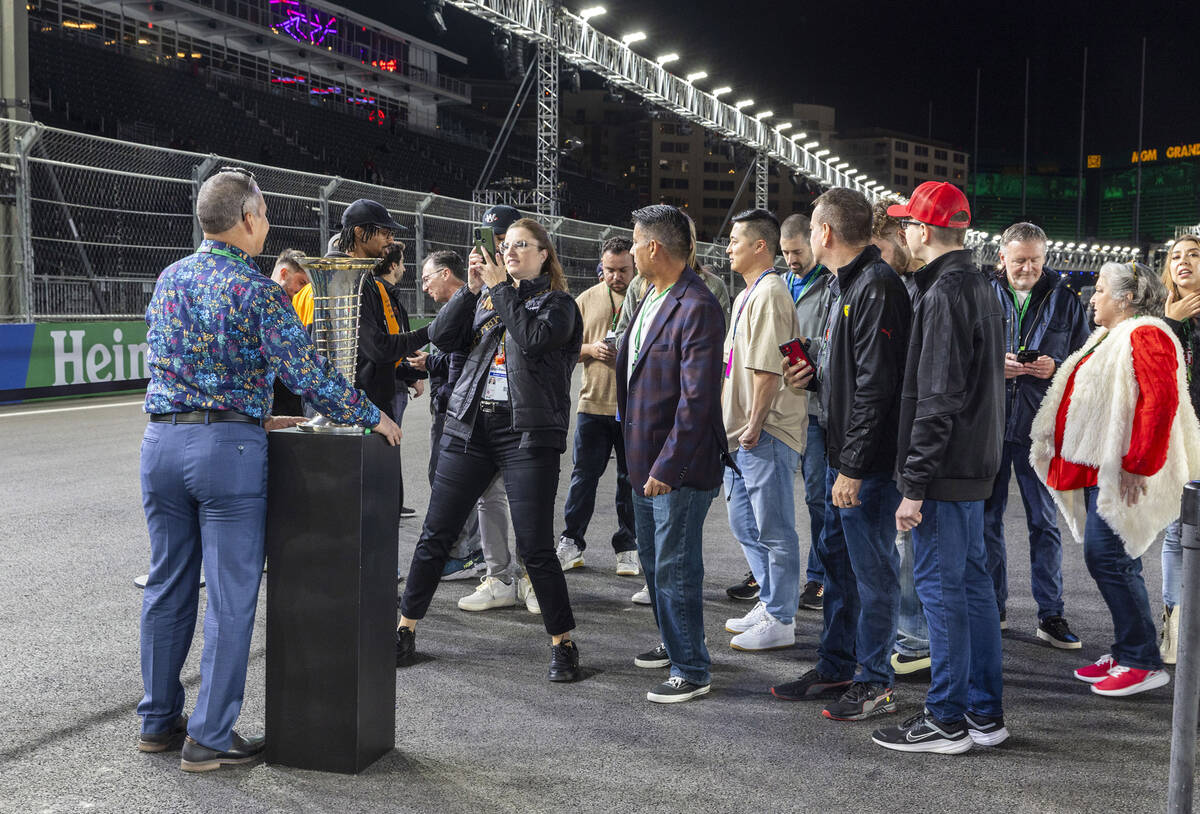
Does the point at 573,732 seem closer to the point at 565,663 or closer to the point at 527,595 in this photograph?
the point at 565,663

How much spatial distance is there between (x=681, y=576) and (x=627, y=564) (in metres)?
2.09

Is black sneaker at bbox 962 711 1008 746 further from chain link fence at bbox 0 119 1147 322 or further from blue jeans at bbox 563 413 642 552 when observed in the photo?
chain link fence at bbox 0 119 1147 322

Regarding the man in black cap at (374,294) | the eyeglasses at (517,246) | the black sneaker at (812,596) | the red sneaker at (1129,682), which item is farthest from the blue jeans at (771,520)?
the man in black cap at (374,294)

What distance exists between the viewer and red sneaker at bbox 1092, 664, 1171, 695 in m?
4.29

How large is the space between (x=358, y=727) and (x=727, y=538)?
4.10 metres

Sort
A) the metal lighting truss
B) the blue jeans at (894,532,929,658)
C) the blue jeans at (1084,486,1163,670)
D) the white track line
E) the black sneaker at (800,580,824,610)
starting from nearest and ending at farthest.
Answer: the blue jeans at (1084,486,1163,670) → the blue jeans at (894,532,929,658) → the black sneaker at (800,580,824,610) → the white track line → the metal lighting truss

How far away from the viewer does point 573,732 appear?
381 cm

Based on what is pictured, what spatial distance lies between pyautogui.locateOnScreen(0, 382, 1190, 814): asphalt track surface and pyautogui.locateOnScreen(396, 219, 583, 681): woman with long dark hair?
0.36 meters

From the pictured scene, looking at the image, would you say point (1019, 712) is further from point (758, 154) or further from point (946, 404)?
point (758, 154)

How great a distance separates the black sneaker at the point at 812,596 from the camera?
561cm

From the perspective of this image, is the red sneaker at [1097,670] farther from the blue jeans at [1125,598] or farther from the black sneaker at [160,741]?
the black sneaker at [160,741]

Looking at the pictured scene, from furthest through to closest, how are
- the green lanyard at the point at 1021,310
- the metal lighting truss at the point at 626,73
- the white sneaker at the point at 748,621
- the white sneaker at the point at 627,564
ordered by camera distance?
1. the metal lighting truss at the point at 626,73
2. the white sneaker at the point at 627,564
3. the green lanyard at the point at 1021,310
4. the white sneaker at the point at 748,621

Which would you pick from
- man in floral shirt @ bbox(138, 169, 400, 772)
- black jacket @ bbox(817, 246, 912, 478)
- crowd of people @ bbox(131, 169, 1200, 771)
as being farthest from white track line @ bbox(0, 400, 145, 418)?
black jacket @ bbox(817, 246, 912, 478)

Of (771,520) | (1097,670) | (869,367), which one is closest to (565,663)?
(771,520)
